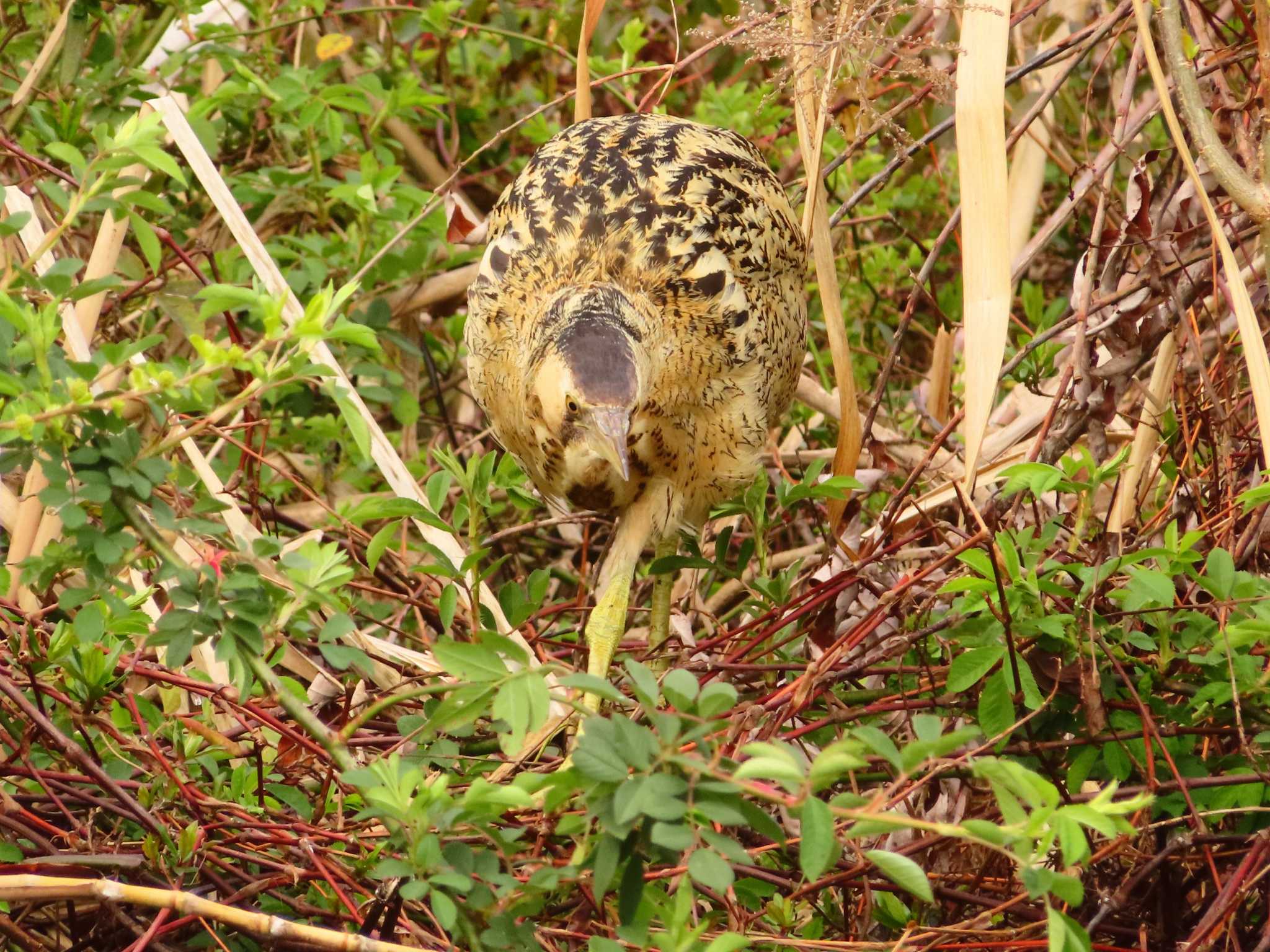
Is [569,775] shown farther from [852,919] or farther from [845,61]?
[845,61]

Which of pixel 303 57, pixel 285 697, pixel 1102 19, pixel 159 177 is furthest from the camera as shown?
pixel 303 57

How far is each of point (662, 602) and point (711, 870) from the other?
1.97 metres

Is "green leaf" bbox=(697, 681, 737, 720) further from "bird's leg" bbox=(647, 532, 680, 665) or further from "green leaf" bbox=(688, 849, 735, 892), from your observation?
"bird's leg" bbox=(647, 532, 680, 665)

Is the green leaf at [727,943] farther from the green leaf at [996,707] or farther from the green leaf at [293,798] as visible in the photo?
the green leaf at [293,798]

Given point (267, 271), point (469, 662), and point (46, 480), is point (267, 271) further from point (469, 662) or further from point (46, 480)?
point (469, 662)

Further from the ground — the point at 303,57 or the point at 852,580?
the point at 303,57

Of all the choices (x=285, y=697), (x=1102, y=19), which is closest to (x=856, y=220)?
(x=1102, y=19)

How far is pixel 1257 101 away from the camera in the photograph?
9.76ft

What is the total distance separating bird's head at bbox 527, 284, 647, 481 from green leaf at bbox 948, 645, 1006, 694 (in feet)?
2.72

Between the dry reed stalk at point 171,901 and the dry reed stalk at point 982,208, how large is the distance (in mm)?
A: 1269

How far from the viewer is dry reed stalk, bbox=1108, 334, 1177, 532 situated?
3.04m

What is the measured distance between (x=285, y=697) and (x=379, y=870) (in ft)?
0.92

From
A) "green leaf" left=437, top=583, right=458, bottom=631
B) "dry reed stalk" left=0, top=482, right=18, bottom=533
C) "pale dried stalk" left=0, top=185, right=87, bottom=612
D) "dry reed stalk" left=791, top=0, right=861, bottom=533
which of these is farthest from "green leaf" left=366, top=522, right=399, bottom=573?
"dry reed stalk" left=0, top=482, right=18, bottom=533

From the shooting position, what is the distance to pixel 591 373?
2951 millimetres
